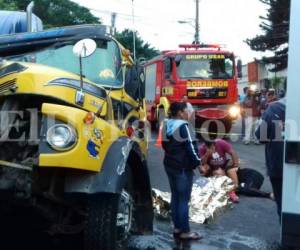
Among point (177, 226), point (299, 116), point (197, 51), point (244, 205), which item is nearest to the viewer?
point (299, 116)

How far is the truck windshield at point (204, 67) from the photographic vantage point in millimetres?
18281

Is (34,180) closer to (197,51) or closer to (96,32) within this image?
(96,32)

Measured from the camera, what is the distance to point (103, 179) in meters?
4.71

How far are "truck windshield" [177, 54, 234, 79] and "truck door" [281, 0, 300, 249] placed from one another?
554 inches

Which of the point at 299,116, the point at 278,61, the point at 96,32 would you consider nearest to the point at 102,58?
the point at 96,32

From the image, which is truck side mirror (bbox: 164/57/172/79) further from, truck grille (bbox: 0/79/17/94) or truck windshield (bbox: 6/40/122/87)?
truck grille (bbox: 0/79/17/94)

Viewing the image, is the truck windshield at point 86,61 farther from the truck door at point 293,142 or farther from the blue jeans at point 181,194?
the truck door at point 293,142

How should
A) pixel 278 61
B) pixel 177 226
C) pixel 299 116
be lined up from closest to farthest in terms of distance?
pixel 299 116 → pixel 177 226 → pixel 278 61

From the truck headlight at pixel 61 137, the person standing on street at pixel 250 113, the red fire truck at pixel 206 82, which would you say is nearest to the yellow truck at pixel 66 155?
the truck headlight at pixel 61 137

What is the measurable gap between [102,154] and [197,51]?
45.8 ft

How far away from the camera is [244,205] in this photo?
829 centimetres

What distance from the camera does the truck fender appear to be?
4613 millimetres

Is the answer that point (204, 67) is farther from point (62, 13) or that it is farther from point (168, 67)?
point (62, 13)

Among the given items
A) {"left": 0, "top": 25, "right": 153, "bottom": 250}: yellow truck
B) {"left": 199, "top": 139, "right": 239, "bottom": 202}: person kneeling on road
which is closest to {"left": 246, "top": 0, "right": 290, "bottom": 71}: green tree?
{"left": 199, "top": 139, "right": 239, "bottom": 202}: person kneeling on road
